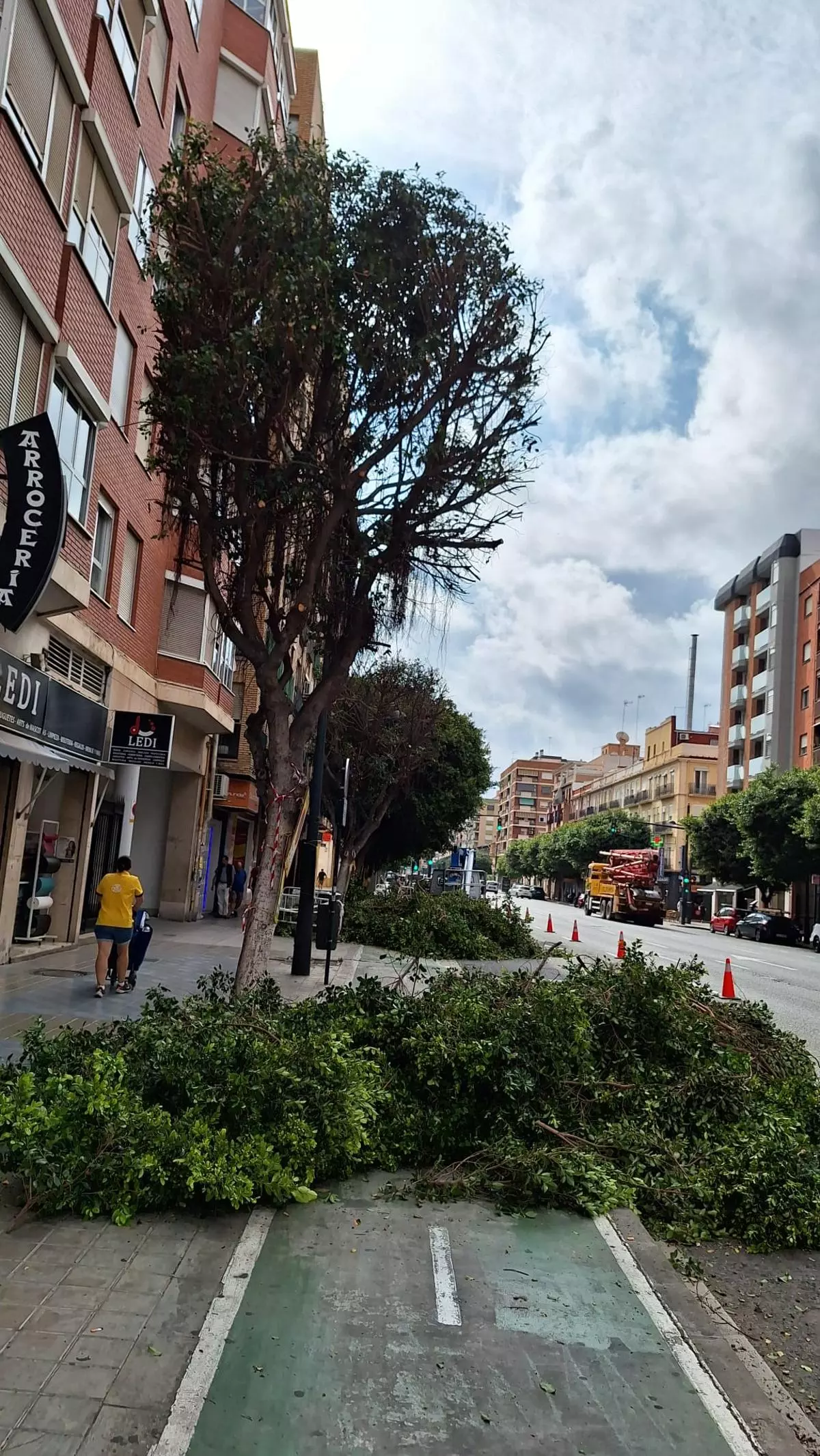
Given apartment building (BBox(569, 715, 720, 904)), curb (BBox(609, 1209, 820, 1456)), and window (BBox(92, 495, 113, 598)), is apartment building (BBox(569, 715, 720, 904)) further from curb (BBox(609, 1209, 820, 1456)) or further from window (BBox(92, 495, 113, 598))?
curb (BBox(609, 1209, 820, 1456))

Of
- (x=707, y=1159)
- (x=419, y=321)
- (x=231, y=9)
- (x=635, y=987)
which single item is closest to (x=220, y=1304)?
(x=707, y=1159)

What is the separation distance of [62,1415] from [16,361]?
1052 centimetres

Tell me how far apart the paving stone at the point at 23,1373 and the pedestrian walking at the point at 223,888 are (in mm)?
24194

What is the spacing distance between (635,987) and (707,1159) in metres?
1.91

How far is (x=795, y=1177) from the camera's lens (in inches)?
236

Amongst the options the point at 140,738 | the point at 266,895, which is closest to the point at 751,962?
the point at 140,738

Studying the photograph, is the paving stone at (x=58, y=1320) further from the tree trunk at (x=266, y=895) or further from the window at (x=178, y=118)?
the window at (x=178, y=118)

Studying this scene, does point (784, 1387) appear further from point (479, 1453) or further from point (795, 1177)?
point (795, 1177)

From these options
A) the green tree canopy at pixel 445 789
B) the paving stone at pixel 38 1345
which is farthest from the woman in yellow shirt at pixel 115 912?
the green tree canopy at pixel 445 789

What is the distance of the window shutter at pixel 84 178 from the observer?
13.3 m

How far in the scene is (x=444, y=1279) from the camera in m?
4.67

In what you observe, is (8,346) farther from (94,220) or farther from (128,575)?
(128,575)

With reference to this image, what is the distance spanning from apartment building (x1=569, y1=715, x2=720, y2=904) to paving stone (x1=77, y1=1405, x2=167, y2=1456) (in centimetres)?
7553

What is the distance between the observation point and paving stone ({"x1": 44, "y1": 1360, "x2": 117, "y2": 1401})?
11.2 ft
